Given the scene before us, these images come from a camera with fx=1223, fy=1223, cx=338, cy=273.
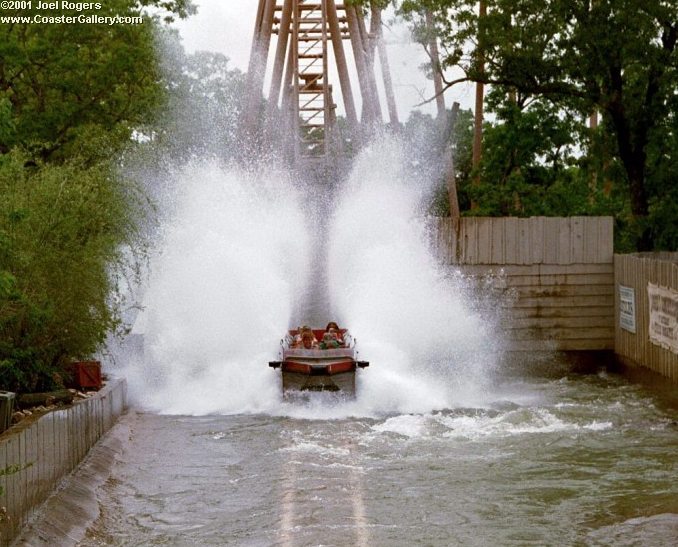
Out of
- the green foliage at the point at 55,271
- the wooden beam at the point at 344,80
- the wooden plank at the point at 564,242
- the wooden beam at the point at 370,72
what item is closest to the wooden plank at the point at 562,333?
the wooden plank at the point at 564,242

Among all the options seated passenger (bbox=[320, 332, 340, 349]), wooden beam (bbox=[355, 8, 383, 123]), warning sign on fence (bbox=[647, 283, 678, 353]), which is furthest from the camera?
wooden beam (bbox=[355, 8, 383, 123])

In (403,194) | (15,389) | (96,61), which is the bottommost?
(15,389)

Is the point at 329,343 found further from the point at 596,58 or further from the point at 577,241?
the point at 596,58

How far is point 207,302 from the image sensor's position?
31516 mm

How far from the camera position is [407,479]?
1777cm

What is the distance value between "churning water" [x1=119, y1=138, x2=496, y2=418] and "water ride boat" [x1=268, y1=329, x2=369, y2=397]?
416 millimetres

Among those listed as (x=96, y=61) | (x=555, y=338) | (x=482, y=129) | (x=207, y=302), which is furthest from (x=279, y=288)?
(x=482, y=129)

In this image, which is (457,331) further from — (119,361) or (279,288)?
(119,361)

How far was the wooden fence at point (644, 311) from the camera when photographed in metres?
25.4

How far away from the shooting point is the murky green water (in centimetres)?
1474

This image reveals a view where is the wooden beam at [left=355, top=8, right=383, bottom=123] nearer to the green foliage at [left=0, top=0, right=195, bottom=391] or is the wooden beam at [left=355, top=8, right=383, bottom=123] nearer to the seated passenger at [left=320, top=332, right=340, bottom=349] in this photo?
the green foliage at [left=0, top=0, right=195, bottom=391]

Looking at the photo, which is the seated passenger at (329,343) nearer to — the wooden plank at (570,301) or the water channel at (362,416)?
the water channel at (362,416)

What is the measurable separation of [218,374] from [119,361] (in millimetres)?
2292

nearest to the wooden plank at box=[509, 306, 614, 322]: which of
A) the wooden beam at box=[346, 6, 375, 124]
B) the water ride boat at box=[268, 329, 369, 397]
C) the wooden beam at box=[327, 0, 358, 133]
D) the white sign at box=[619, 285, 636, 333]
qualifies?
the white sign at box=[619, 285, 636, 333]
